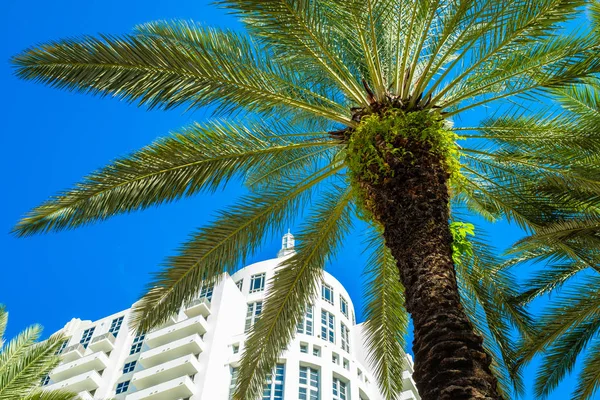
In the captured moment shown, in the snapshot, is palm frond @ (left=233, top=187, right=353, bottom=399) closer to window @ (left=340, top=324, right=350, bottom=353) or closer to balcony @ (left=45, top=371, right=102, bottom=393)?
window @ (left=340, top=324, right=350, bottom=353)

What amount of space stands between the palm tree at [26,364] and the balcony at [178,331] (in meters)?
27.0

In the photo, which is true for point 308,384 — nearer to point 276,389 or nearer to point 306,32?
point 276,389

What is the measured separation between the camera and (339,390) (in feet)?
123

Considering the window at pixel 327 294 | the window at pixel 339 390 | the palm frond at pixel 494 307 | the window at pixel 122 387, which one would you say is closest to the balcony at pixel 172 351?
the window at pixel 122 387

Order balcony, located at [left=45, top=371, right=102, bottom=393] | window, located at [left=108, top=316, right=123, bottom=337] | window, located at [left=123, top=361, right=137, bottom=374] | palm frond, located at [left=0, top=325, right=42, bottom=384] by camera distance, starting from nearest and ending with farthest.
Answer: palm frond, located at [left=0, top=325, right=42, bottom=384]
balcony, located at [left=45, top=371, right=102, bottom=393]
window, located at [left=123, top=361, right=137, bottom=374]
window, located at [left=108, top=316, right=123, bottom=337]

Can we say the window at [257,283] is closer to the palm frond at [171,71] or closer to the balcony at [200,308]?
the balcony at [200,308]

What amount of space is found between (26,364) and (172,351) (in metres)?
28.2

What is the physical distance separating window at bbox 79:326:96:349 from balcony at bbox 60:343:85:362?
3568mm

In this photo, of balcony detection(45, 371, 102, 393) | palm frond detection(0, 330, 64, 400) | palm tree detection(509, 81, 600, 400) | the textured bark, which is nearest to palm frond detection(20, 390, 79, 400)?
palm frond detection(0, 330, 64, 400)

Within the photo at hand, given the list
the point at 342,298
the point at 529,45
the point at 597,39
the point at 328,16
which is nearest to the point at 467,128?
the point at 529,45

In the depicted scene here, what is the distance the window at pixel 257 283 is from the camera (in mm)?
44844

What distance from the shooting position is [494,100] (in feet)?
29.8

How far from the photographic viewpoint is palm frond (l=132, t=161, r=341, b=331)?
9078 mm

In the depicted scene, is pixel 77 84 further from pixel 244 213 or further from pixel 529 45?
pixel 529 45
